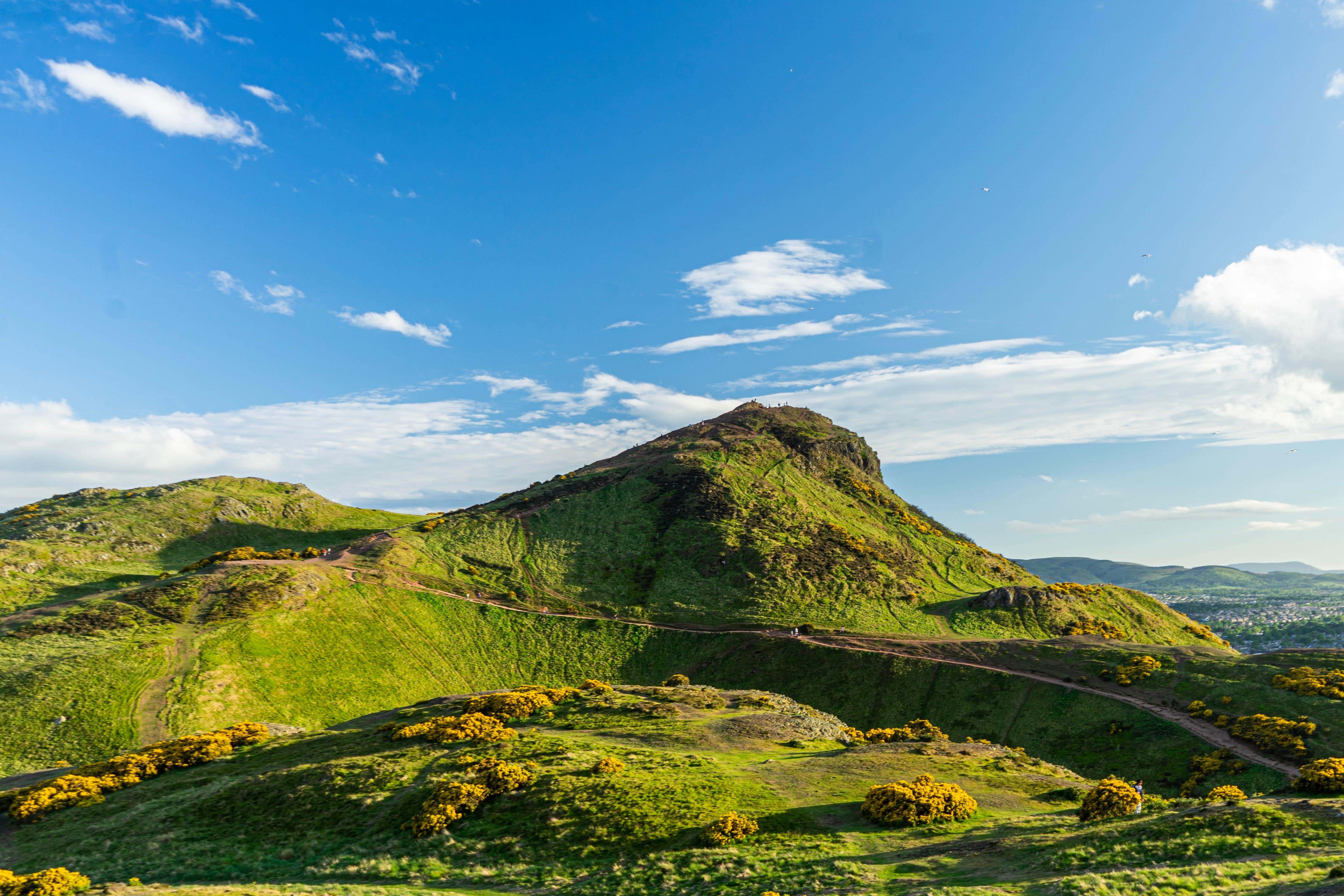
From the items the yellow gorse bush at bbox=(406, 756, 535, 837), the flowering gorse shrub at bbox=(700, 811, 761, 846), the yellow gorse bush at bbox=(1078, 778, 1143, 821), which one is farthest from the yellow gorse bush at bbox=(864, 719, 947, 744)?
the yellow gorse bush at bbox=(406, 756, 535, 837)

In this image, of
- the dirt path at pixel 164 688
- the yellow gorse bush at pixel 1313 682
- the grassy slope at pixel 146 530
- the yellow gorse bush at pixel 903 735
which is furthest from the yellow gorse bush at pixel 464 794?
the grassy slope at pixel 146 530

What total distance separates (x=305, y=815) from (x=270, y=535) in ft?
435

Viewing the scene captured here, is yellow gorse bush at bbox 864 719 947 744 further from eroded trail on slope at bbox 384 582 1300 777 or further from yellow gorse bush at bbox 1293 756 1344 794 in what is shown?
eroded trail on slope at bbox 384 582 1300 777

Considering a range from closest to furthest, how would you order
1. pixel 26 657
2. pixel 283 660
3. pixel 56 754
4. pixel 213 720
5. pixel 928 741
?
pixel 928 741 < pixel 56 754 < pixel 213 720 < pixel 26 657 < pixel 283 660

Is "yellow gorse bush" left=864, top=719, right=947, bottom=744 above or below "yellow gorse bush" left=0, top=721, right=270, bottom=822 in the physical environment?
above

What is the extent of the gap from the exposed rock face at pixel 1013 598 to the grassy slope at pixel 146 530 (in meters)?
137

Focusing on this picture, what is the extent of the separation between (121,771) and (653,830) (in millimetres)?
38096

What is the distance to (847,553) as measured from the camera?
123938mm

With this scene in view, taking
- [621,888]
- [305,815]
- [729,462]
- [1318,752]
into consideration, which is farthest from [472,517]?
[1318,752]

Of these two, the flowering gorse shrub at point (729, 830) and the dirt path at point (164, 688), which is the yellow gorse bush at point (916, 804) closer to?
the flowering gorse shrub at point (729, 830)

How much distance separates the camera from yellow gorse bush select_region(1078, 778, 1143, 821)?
27.3 meters

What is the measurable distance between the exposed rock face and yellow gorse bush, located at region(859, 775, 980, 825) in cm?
8864

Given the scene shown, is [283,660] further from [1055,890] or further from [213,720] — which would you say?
[1055,890]

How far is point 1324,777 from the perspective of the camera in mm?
28422
